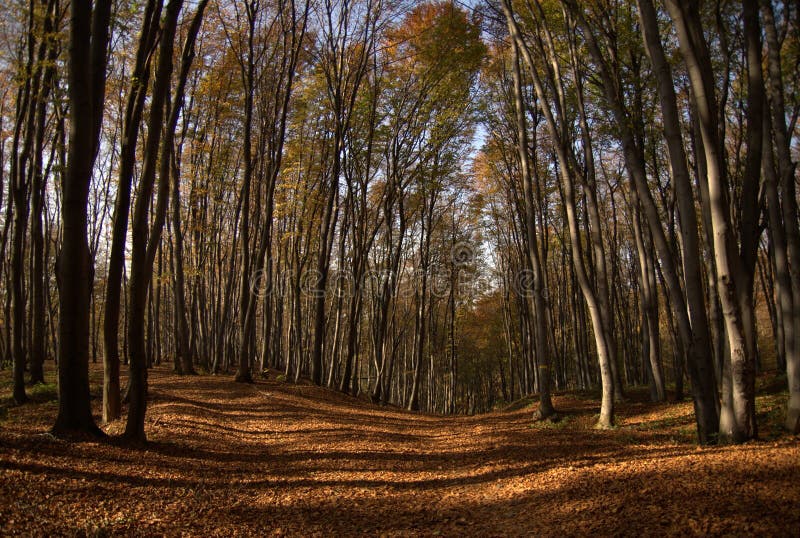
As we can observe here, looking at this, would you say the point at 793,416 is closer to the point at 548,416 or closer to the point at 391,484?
the point at 391,484

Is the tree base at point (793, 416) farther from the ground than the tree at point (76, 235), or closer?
closer

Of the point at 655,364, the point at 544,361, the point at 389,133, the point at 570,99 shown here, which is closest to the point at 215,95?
the point at 389,133

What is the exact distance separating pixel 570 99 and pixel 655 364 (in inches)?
300

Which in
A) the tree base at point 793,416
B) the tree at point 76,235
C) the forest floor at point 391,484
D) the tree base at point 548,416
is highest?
the tree at point 76,235

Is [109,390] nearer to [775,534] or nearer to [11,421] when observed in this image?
[11,421]

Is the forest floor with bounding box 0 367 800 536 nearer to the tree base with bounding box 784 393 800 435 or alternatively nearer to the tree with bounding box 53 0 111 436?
the tree base with bounding box 784 393 800 435

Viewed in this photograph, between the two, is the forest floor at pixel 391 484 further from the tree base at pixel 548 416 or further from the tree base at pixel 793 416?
the tree base at pixel 548 416

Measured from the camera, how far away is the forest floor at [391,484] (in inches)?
142

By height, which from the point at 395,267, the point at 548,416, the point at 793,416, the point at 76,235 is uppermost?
the point at 395,267

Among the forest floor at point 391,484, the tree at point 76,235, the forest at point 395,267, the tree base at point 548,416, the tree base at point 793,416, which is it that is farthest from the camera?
the tree base at point 548,416

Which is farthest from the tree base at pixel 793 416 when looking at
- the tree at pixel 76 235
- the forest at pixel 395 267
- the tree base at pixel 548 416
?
the tree at pixel 76 235

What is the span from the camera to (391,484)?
17.8ft

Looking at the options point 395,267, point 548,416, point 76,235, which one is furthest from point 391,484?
point 395,267

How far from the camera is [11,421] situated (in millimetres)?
7770
